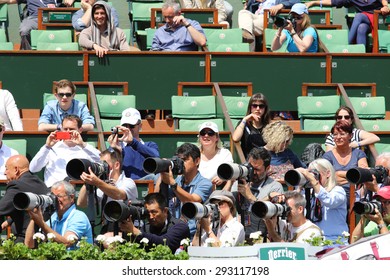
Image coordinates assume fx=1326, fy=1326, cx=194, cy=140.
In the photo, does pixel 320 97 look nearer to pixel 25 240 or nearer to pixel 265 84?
pixel 265 84

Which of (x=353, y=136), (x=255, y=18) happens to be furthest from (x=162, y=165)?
(x=255, y=18)

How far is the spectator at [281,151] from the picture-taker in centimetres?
1145

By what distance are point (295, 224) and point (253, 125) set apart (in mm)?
2256

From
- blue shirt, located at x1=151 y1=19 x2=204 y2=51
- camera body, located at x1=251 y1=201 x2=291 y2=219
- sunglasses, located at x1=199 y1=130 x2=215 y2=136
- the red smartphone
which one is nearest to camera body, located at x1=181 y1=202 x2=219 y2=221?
camera body, located at x1=251 y1=201 x2=291 y2=219

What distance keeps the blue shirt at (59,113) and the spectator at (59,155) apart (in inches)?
39.0

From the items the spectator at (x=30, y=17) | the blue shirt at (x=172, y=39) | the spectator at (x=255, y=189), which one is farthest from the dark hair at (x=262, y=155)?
the spectator at (x=30, y=17)

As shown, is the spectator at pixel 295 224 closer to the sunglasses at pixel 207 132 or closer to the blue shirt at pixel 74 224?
the blue shirt at pixel 74 224

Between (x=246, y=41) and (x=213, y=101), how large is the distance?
2.97 metres

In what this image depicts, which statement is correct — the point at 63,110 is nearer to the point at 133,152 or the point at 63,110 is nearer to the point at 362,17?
the point at 133,152

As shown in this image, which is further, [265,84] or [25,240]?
[265,84]

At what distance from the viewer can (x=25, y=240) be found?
10.1 metres

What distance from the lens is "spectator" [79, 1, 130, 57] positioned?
13.9 meters

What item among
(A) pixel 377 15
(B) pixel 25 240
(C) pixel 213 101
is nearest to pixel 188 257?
(B) pixel 25 240

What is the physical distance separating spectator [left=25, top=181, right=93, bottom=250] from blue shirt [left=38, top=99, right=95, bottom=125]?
220cm
